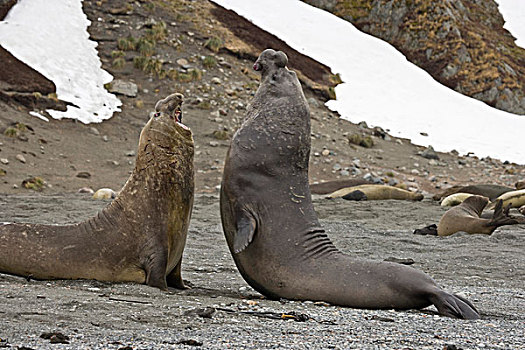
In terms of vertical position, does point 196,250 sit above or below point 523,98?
below

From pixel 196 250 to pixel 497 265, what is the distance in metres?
3.36

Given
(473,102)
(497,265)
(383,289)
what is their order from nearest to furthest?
(383,289), (497,265), (473,102)

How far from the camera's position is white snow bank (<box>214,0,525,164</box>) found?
84.2ft

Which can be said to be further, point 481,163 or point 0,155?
point 481,163

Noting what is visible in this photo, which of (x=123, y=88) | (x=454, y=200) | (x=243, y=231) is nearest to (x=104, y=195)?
(x=454, y=200)

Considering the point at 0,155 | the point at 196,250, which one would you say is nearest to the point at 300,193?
the point at 196,250

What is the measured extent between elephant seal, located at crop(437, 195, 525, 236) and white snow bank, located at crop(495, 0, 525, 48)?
4003 centimetres

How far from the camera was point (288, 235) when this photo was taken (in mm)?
4547

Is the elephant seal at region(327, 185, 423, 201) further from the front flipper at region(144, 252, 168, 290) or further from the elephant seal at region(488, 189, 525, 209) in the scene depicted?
the front flipper at region(144, 252, 168, 290)

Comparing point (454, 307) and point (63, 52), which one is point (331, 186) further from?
point (63, 52)

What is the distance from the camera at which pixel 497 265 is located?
6.64m

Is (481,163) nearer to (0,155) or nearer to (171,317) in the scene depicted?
(0,155)

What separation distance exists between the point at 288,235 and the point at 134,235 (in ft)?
3.99

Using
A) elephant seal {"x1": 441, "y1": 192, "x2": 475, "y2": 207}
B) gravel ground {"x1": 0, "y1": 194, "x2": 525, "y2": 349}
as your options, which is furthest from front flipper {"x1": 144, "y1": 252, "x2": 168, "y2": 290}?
elephant seal {"x1": 441, "y1": 192, "x2": 475, "y2": 207}
